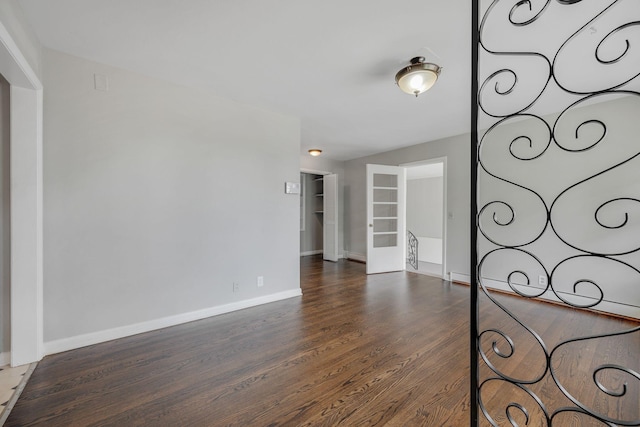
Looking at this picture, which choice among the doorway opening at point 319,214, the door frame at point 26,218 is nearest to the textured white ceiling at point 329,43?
the door frame at point 26,218

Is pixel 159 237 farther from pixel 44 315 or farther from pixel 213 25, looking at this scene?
pixel 213 25

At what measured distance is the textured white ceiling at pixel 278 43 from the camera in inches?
76.8

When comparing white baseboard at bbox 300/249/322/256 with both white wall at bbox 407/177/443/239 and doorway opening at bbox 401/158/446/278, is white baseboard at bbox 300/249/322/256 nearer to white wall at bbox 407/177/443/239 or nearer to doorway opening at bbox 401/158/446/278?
doorway opening at bbox 401/158/446/278

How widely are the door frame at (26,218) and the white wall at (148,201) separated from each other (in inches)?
4.8

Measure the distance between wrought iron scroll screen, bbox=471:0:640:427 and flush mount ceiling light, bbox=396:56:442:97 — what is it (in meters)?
0.39

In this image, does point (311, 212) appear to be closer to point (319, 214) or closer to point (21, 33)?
point (319, 214)

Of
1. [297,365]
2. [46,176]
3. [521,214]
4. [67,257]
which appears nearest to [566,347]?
[521,214]

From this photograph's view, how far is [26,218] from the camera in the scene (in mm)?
2213

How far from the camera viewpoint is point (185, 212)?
9.85 ft

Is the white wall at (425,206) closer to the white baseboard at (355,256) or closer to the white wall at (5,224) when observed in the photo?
the white baseboard at (355,256)

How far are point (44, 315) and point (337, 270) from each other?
13.3 feet

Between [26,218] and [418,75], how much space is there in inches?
127

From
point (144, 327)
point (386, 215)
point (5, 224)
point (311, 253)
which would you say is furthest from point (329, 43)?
point (311, 253)

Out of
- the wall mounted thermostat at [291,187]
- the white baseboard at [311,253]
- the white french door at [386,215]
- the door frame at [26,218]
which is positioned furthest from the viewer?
the white baseboard at [311,253]
